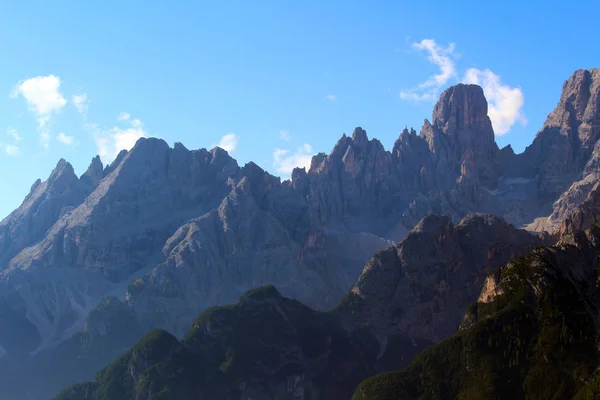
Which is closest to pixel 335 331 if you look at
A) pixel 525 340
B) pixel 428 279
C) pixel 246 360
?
pixel 246 360

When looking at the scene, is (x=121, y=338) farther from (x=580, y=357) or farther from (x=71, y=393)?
(x=580, y=357)

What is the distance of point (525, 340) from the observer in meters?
80.3

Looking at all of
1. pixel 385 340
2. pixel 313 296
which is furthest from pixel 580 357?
pixel 313 296

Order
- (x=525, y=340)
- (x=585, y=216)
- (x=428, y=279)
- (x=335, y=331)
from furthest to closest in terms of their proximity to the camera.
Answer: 1. (x=335, y=331)
2. (x=428, y=279)
3. (x=585, y=216)
4. (x=525, y=340)

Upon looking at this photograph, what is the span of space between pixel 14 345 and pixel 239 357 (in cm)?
7570

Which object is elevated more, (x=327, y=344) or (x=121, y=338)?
(x=121, y=338)

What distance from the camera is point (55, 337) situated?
186m

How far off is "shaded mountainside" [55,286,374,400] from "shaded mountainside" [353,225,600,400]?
103ft

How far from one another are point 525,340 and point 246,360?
5288 cm

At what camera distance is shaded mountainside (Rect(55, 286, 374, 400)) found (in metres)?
121

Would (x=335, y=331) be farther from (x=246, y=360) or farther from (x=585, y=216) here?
(x=585, y=216)

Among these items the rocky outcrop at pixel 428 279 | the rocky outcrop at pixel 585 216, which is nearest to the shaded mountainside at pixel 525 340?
the rocky outcrop at pixel 585 216

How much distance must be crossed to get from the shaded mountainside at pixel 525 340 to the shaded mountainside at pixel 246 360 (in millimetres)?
31271

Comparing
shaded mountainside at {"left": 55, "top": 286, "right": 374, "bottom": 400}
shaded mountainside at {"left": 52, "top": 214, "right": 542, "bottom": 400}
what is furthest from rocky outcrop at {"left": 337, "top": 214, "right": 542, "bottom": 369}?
shaded mountainside at {"left": 55, "top": 286, "right": 374, "bottom": 400}
